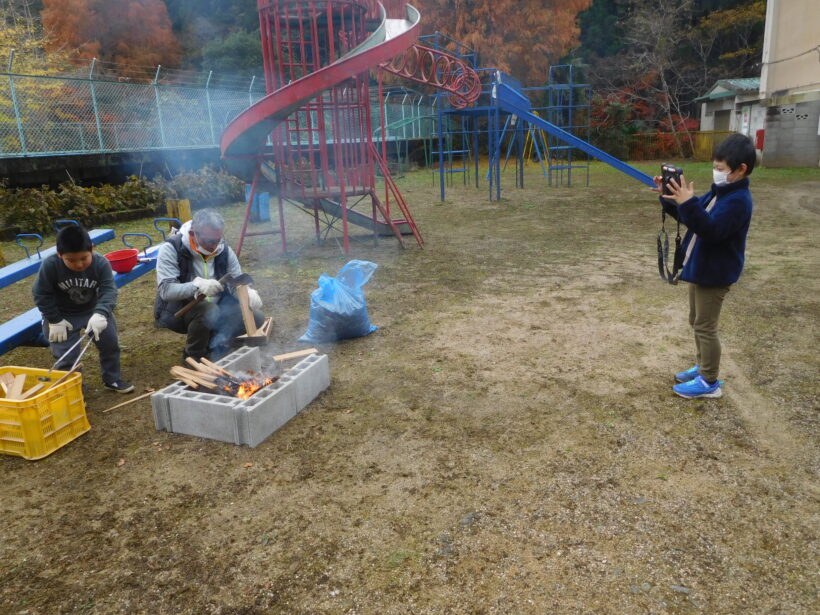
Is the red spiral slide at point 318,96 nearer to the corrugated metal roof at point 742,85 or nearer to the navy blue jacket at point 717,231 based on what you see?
the navy blue jacket at point 717,231

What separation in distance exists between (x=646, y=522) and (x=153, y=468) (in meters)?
2.45

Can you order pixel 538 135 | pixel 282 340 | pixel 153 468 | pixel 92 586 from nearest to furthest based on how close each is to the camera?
1. pixel 92 586
2. pixel 153 468
3. pixel 282 340
4. pixel 538 135

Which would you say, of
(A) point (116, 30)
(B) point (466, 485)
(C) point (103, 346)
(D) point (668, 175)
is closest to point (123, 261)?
(C) point (103, 346)

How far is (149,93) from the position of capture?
1355cm

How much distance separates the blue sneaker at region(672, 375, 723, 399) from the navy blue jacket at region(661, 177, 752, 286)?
65 cm

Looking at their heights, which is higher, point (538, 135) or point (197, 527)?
point (538, 135)

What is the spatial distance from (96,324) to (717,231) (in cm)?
372

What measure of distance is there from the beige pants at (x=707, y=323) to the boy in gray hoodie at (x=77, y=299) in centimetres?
369

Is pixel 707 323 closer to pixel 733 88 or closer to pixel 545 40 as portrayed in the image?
pixel 733 88

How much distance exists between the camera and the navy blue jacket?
3.28 m

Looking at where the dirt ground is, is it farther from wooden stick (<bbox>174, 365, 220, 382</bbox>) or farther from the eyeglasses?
the eyeglasses

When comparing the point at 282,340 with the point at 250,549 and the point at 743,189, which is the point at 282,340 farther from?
the point at 743,189

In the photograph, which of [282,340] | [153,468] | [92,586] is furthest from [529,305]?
[92,586]

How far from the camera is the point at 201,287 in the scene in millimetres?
4160
